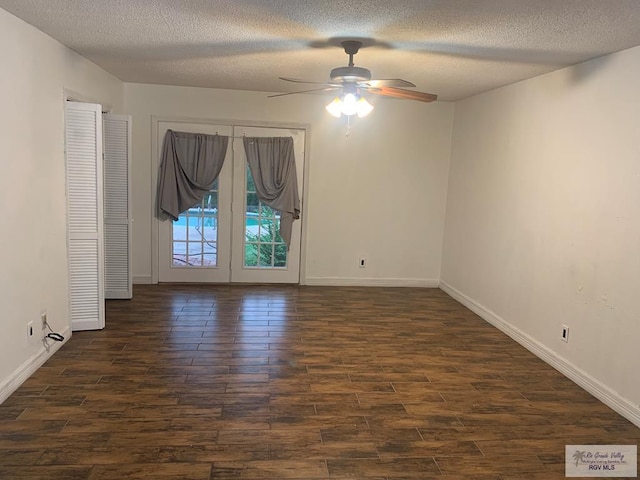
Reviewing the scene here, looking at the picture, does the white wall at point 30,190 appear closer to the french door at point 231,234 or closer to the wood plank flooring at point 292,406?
the wood plank flooring at point 292,406

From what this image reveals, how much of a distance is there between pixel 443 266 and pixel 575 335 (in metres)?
2.69

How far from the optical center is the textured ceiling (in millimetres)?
2605

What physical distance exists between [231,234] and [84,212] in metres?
2.14

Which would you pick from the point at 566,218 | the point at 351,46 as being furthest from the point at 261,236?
the point at 566,218

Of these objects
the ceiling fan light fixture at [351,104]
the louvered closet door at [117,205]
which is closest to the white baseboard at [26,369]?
the louvered closet door at [117,205]

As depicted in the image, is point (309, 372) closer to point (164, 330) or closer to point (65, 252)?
point (164, 330)

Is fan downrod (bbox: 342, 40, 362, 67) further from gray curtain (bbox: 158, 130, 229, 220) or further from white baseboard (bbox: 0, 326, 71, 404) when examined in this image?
white baseboard (bbox: 0, 326, 71, 404)

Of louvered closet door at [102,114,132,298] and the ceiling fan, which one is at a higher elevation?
the ceiling fan

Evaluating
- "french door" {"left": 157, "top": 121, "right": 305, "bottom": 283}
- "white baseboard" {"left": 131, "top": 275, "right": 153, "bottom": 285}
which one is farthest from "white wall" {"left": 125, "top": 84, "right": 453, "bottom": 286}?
"french door" {"left": 157, "top": 121, "right": 305, "bottom": 283}

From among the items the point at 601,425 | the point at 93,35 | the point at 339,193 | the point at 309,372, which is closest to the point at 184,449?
the point at 309,372

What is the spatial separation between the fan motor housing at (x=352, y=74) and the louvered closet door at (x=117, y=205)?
257 centimetres

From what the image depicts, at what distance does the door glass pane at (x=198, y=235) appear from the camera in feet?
19.4

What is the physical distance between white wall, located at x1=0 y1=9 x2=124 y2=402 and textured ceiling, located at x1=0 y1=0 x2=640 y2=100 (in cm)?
22

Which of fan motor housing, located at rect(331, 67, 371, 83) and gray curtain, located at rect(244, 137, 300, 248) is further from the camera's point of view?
gray curtain, located at rect(244, 137, 300, 248)
